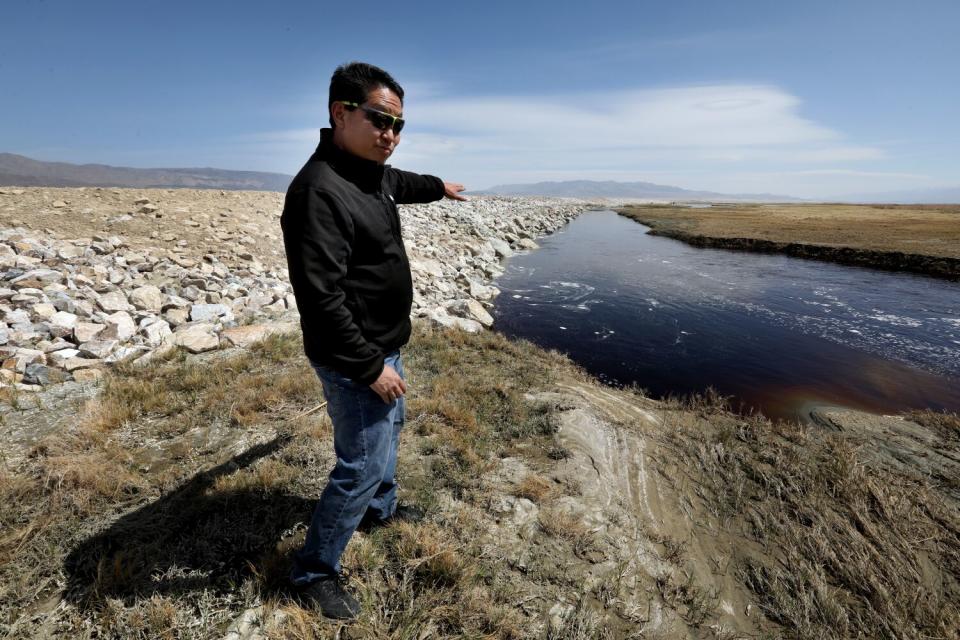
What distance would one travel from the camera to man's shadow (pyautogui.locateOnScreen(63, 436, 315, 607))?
2631 mm

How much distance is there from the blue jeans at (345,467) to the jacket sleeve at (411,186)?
1.55 meters

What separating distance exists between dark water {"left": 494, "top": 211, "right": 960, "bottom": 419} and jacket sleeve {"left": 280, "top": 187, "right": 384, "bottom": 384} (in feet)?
26.7

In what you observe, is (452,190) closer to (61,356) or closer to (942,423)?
(61,356)

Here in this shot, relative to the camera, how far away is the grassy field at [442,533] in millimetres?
2594

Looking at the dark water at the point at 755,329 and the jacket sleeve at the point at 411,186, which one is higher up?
the jacket sleeve at the point at 411,186

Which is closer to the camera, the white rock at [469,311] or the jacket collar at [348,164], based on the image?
the jacket collar at [348,164]

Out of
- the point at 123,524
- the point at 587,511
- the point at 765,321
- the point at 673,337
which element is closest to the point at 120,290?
the point at 123,524

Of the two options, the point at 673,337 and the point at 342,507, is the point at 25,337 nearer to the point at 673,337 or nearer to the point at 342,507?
the point at 342,507

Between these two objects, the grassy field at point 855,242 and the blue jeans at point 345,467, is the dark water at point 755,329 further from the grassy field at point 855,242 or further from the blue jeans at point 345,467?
the blue jeans at point 345,467

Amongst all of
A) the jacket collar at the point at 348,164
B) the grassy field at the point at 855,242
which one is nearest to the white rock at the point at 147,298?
the jacket collar at the point at 348,164

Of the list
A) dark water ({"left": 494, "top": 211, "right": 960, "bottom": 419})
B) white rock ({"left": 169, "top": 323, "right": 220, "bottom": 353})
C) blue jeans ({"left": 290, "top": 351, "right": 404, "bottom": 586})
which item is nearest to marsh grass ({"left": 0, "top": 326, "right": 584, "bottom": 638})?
blue jeans ({"left": 290, "top": 351, "right": 404, "bottom": 586})

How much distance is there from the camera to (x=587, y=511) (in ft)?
12.3

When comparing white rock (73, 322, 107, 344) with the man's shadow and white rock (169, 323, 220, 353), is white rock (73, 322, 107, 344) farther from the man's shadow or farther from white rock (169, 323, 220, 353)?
the man's shadow

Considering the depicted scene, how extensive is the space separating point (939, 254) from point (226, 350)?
33.7 m
